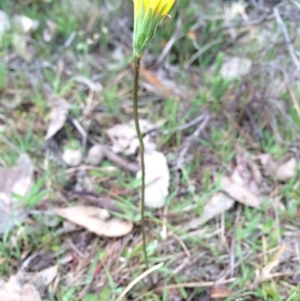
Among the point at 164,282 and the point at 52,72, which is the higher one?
the point at 52,72

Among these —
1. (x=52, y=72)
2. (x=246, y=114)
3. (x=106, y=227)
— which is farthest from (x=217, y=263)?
(x=52, y=72)

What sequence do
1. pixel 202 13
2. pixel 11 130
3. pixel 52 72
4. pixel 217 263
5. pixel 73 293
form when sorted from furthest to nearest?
pixel 202 13 < pixel 52 72 < pixel 11 130 < pixel 217 263 < pixel 73 293

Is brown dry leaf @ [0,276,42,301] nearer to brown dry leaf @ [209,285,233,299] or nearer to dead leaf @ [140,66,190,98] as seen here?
brown dry leaf @ [209,285,233,299]

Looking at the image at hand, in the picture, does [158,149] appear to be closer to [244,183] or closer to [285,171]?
[244,183]

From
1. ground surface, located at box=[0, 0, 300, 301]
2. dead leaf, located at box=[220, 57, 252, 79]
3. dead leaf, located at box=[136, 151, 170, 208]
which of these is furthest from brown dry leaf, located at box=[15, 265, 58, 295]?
dead leaf, located at box=[220, 57, 252, 79]

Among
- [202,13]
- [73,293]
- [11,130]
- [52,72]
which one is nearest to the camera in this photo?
[73,293]

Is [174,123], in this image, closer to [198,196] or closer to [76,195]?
[198,196]

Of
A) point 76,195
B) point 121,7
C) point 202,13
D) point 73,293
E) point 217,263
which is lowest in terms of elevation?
point 217,263
